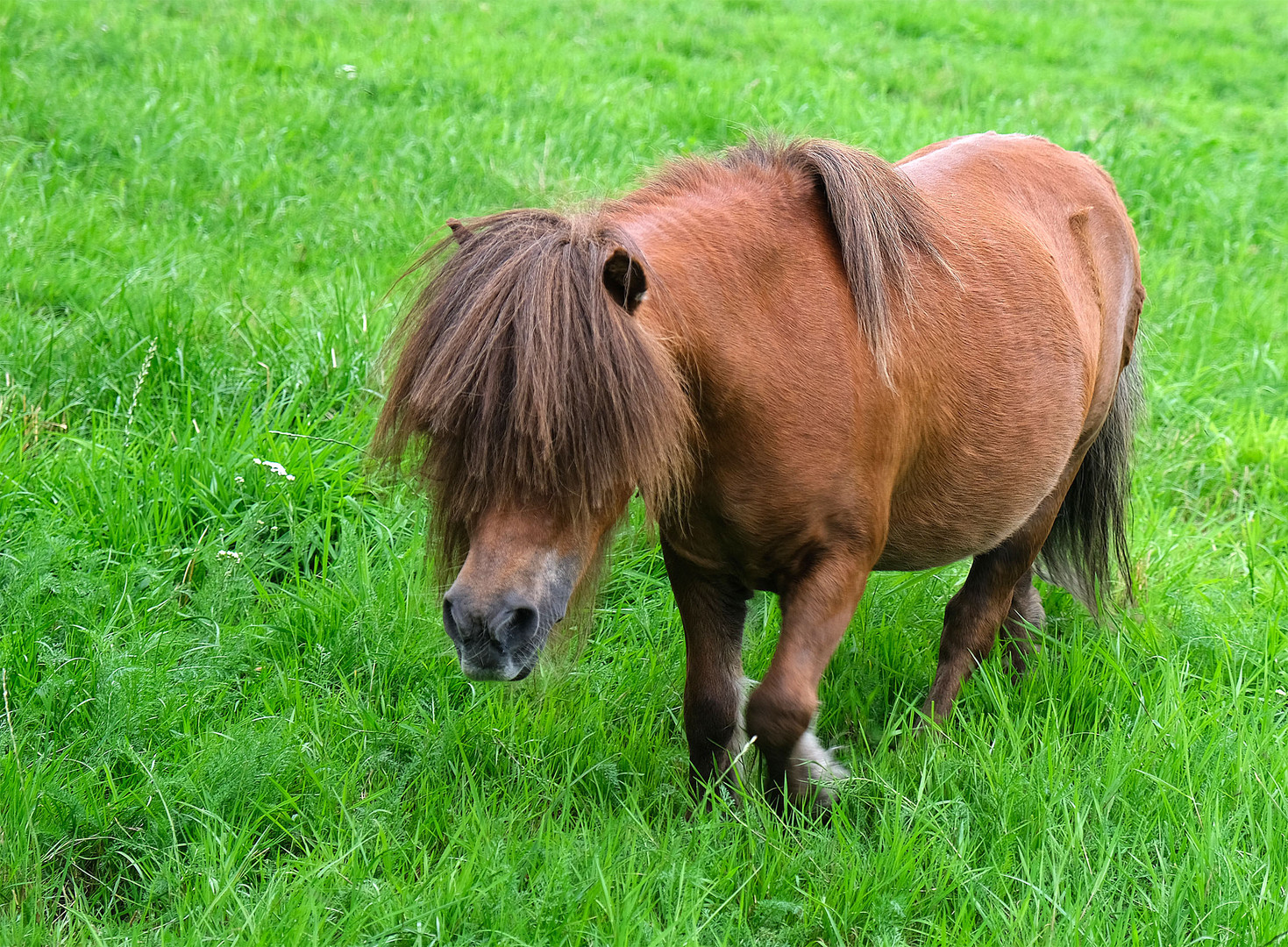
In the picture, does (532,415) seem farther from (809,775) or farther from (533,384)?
(809,775)

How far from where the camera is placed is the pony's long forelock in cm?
207

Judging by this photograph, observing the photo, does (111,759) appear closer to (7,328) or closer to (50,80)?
(7,328)

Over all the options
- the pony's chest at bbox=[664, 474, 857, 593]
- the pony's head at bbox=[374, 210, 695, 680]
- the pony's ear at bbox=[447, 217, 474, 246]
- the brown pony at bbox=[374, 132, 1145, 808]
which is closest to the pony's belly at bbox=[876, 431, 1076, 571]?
the brown pony at bbox=[374, 132, 1145, 808]

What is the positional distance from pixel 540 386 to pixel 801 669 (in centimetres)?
99

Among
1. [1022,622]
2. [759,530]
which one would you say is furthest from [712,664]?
[1022,622]

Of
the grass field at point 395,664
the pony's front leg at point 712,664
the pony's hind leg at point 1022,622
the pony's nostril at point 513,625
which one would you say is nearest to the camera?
the pony's nostril at point 513,625

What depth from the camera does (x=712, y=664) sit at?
2990 mm

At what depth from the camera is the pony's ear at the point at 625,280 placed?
6.97ft

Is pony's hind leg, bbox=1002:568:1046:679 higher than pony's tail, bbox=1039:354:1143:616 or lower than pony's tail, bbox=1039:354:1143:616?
lower

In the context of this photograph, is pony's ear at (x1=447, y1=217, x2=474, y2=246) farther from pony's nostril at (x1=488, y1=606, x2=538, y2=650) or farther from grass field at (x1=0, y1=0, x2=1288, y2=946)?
pony's nostril at (x1=488, y1=606, x2=538, y2=650)

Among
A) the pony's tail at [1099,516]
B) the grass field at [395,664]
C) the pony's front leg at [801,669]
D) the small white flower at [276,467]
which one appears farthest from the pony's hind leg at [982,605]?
the small white flower at [276,467]

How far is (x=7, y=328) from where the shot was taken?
4.39 m

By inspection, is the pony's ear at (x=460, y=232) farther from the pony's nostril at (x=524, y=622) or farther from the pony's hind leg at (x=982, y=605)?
the pony's hind leg at (x=982, y=605)

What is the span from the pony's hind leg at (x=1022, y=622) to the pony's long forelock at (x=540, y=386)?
1.99 metres
